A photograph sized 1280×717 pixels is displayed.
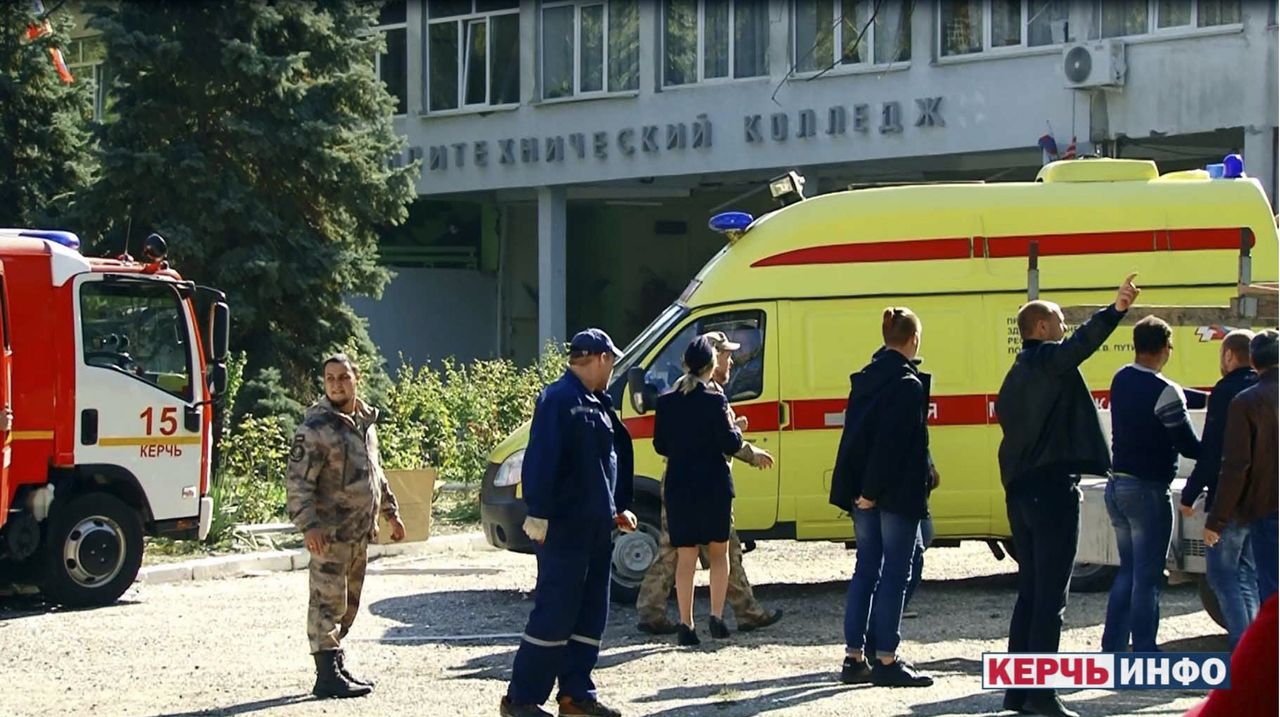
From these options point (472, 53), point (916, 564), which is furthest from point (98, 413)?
point (472, 53)

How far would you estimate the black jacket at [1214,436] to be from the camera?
27.3 ft

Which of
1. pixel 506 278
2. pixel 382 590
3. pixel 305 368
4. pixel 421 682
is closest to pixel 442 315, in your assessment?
pixel 506 278

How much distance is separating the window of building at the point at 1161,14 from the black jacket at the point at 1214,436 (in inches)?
639

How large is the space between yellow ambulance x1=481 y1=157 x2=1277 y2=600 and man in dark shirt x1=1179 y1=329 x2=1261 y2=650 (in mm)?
3359

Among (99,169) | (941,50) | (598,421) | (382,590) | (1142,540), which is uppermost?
(941,50)

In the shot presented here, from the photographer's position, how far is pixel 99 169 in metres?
21.6

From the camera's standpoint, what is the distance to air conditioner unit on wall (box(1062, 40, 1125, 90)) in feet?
79.2

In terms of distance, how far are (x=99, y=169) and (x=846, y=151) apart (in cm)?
1163

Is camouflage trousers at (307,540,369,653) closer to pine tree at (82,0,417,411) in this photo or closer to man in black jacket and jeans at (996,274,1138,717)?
man in black jacket and jeans at (996,274,1138,717)

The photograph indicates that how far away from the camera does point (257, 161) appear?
21.8 meters

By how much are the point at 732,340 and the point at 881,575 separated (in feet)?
12.2

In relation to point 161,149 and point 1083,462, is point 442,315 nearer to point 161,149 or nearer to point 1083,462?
point 161,149

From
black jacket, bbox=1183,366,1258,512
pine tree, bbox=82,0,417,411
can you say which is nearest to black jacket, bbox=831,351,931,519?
black jacket, bbox=1183,366,1258,512

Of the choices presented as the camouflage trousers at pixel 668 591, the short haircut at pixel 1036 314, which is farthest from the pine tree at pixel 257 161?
the short haircut at pixel 1036 314
